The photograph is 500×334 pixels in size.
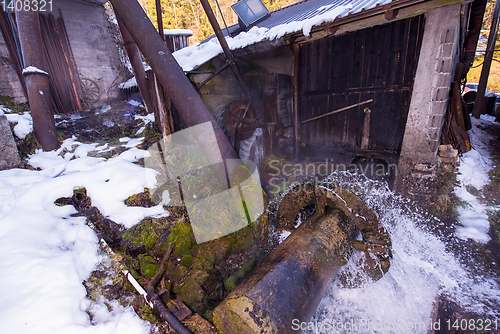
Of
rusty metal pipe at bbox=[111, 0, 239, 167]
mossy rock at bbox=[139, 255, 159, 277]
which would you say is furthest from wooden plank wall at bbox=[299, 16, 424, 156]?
mossy rock at bbox=[139, 255, 159, 277]

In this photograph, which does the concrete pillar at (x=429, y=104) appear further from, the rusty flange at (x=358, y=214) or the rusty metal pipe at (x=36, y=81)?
the rusty metal pipe at (x=36, y=81)

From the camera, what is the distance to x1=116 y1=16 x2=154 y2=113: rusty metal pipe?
647cm

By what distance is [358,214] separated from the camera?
95.3 inches

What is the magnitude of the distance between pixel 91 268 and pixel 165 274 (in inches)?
36.9

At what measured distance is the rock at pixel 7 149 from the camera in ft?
13.8

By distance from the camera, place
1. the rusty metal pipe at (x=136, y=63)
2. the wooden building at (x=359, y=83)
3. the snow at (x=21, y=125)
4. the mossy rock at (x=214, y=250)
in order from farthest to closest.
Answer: the rusty metal pipe at (x=136, y=63), the snow at (x=21, y=125), the wooden building at (x=359, y=83), the mossy rock at (x=214, y=250)

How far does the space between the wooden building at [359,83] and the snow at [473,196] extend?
83cm

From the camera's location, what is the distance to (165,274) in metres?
3.08

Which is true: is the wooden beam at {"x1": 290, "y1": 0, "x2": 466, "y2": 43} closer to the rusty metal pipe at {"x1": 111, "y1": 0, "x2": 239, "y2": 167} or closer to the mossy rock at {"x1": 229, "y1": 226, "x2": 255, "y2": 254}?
the rusty metal pipe at {"x1": 111, "y1": 0, "x2": 239, "y2": 167}

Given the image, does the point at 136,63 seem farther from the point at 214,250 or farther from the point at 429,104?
the point at 429,104

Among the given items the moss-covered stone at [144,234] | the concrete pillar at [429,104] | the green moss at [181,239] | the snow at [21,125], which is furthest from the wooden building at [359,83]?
the snow at [21,125]

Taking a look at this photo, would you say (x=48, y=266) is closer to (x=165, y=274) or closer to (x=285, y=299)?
(x=165, y=274)

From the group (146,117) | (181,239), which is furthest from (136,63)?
(181,239)

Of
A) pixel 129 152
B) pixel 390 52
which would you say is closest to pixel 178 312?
pixel 129 152
